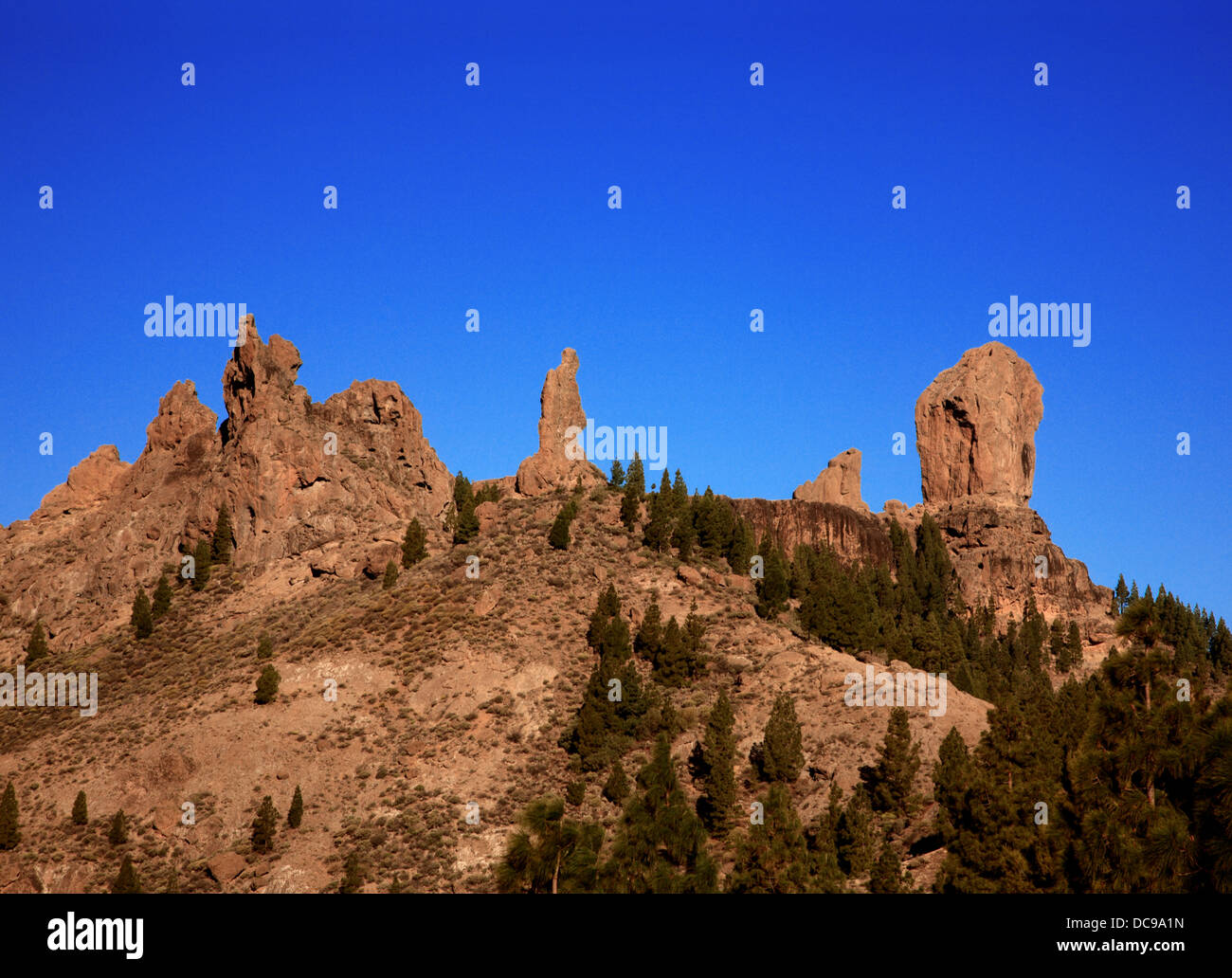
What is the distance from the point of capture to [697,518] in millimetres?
112625

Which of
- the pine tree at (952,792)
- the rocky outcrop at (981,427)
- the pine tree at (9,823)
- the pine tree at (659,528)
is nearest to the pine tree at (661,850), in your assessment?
the pine tree at (952,792)

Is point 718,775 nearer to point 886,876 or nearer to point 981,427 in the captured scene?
point 886,876

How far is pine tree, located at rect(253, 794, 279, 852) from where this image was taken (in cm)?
7075

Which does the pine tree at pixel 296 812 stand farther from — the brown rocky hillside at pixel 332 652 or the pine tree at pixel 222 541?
the pine tree at pixel 222 541

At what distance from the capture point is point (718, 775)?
64500 mm

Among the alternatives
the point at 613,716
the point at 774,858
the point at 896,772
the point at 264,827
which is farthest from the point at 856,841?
the point at 264,827

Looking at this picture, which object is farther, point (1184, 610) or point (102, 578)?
point (1184, 610)

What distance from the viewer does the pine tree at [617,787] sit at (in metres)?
71.2

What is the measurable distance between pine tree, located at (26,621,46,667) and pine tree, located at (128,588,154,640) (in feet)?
25.5

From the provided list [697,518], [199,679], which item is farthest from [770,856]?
[697,518]

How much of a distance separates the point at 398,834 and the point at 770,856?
3985 centimetres

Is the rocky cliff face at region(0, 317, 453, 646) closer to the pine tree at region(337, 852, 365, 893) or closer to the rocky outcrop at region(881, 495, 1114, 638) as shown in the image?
the pine tree at region(337, 852, 365, 893)
